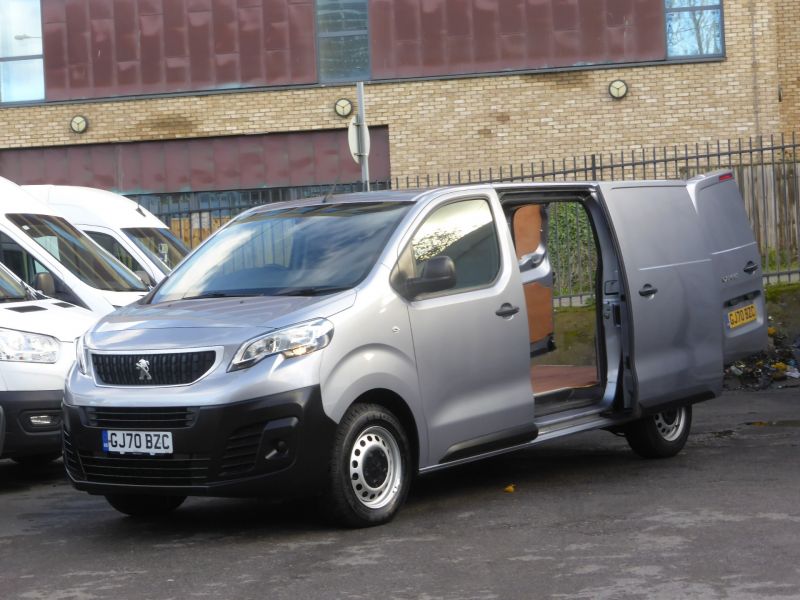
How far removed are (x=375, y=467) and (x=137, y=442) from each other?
117cm

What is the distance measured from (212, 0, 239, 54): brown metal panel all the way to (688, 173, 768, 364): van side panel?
61.7 feet

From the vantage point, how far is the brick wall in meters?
26.7

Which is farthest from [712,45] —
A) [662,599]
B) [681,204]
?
[662,599]

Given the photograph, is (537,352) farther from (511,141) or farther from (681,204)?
(511,141)

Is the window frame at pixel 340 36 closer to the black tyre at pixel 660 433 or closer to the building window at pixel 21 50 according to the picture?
the building window at pixel 21 50

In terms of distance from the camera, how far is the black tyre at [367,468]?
21.9ft

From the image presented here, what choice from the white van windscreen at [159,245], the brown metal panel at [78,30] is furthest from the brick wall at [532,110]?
the white van windscreen at [159,245]

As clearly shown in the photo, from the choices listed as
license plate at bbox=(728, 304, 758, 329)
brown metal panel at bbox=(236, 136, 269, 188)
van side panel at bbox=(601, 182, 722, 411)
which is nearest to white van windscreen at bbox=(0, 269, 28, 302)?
van side panel at bbox=(601, 182, 722, 411)

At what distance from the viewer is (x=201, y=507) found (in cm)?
789

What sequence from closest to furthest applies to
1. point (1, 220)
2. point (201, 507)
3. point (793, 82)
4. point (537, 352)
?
point (201, 507) < point (537, 352) < point (1, 220) < point (793, 82)

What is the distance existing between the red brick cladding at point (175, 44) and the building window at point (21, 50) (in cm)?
28

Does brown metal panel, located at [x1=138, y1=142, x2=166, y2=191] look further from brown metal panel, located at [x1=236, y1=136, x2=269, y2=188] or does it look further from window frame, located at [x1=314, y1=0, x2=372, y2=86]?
window frame, located at [x1=314, y1=0, x2=372, y2=86]

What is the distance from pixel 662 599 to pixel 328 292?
251 centimetres

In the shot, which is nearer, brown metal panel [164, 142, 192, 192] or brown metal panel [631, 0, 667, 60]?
brown metal panel [631, 0, 667, 60]
